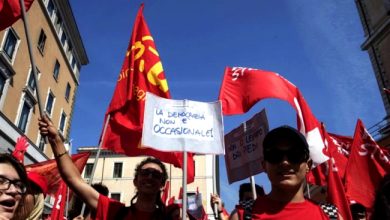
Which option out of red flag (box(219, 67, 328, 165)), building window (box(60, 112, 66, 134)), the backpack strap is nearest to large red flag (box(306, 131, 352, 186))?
red flag (box(219, 67, 328, 165))

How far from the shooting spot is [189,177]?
591cm

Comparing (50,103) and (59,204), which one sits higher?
(50,103)

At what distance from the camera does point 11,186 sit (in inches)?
71.6

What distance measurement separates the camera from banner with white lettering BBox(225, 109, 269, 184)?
14.9 feet

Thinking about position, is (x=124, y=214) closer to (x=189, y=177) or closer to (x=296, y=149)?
(x=296, y=149)

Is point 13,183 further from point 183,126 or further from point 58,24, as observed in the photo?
point 58,24

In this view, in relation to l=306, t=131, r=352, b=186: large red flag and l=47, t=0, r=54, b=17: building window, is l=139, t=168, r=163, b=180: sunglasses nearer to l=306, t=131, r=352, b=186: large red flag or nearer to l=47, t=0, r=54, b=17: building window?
l=306, t=131, r=352, b=186: large red flag

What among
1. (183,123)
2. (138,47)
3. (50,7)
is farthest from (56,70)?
(183,123)

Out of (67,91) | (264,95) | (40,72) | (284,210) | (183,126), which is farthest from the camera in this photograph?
(67,91)

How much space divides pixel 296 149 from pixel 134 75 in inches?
140

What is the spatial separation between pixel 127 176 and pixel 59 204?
3532cm

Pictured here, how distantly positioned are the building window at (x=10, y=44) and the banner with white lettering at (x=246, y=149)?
15790 mm

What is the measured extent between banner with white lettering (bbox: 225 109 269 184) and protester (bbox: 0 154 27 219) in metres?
3.00

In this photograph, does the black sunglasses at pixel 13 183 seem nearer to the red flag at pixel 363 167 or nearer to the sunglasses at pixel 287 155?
the sunglasses at pixel 287 155
